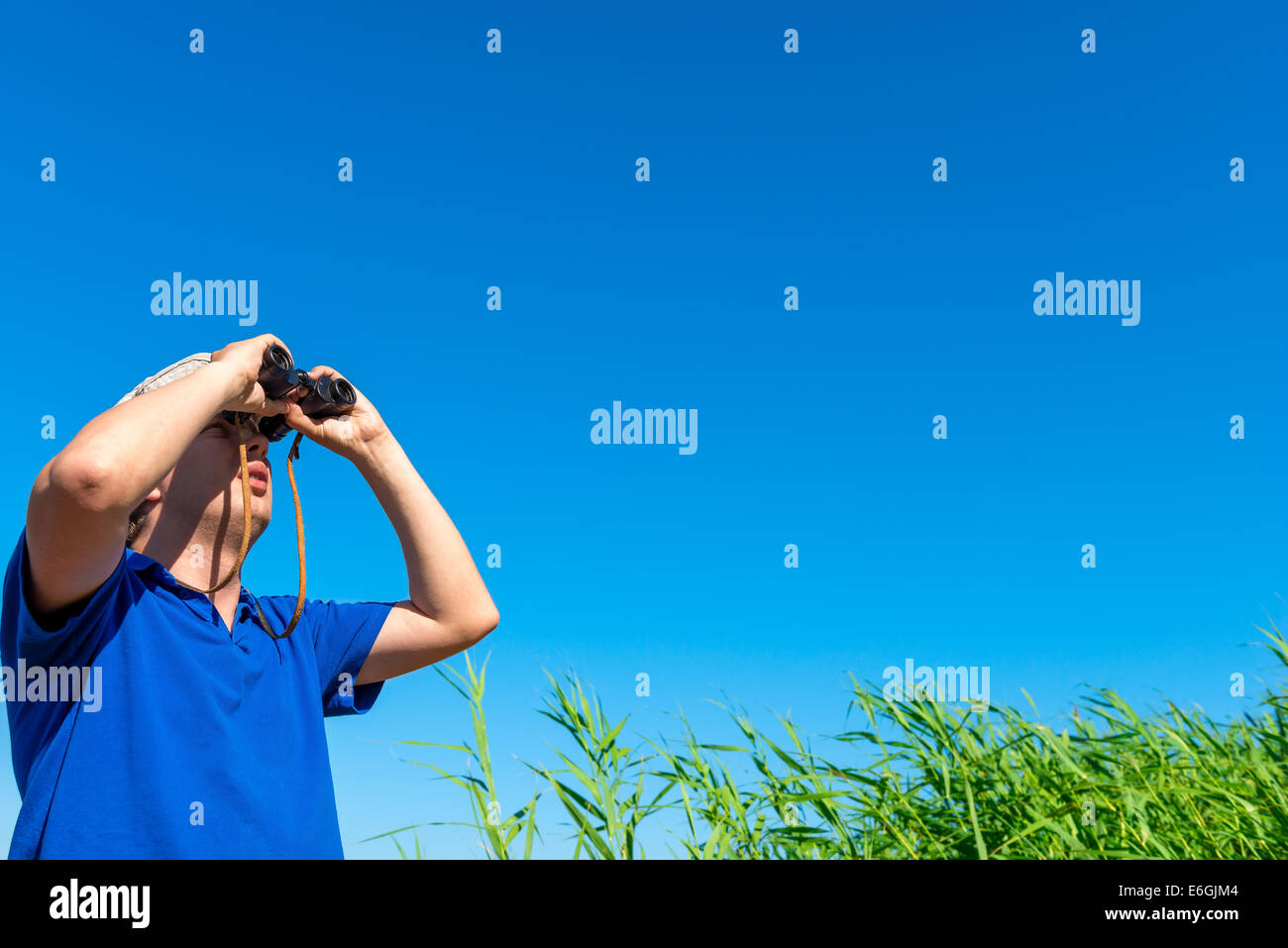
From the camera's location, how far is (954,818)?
13.9 ft

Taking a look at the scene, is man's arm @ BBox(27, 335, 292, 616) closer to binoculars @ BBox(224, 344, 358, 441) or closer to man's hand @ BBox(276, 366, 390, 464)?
binoculars @ BBox(224, 344, 358, 441)

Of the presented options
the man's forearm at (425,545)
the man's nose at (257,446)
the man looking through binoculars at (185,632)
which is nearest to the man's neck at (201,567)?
the man looking through binoculars at (185,632)

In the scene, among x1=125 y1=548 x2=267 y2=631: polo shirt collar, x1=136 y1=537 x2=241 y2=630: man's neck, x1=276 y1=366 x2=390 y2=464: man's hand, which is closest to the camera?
x1=125 y1=548 x2=267 y2=631: polo shirt collar

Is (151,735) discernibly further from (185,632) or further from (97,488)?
(97,488)

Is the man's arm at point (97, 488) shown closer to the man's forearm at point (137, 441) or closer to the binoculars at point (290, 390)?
the man's forearm at point (137, 441)

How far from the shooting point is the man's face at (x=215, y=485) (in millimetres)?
2260

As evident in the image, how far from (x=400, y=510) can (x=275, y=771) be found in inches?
29.5

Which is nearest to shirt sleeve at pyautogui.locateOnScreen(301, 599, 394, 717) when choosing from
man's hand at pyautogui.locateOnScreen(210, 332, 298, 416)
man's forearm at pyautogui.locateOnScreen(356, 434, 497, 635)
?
man's forearm at pyautogui.locateOnScreen(356, 434, 497, 635)

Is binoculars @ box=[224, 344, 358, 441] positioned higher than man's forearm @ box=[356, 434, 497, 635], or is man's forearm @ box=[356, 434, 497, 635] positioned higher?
binoculars @ box=[224, 344, 358, 441]

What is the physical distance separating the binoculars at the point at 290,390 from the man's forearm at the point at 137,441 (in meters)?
0.23

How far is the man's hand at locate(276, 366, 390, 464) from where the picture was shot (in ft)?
8.37
